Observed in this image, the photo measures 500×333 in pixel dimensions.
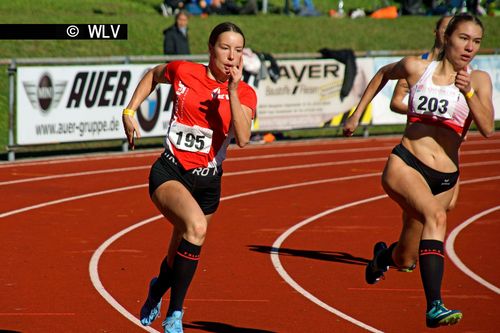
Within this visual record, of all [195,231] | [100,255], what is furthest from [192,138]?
[100,255]

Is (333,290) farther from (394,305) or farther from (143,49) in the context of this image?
(143,49)

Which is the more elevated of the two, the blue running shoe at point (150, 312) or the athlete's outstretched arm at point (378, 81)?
the athlete's outstretched arm at point (378, 81)

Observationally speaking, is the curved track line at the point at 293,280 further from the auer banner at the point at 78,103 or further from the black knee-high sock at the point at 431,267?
the auer banner at the point at 78,103

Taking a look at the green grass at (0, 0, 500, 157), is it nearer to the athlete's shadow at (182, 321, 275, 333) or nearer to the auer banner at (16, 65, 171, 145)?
the auer banner at (16, 65, 171, 145)

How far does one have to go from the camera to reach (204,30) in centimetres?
2780

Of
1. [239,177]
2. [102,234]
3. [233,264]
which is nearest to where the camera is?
[233,264]

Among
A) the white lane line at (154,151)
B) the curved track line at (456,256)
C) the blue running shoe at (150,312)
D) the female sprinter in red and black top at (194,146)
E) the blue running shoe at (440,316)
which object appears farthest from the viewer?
the white lane line at (154,151)

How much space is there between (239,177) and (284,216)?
310cm

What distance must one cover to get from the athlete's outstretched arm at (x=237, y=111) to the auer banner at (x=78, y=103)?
10.0m

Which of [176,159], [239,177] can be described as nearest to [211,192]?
[176,159]

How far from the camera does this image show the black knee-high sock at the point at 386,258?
840 cm

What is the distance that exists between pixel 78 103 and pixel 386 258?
372 inches

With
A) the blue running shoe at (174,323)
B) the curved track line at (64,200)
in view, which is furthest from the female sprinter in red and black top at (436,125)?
the curved track line at (64,200)

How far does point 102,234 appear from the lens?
1127 centimetres
